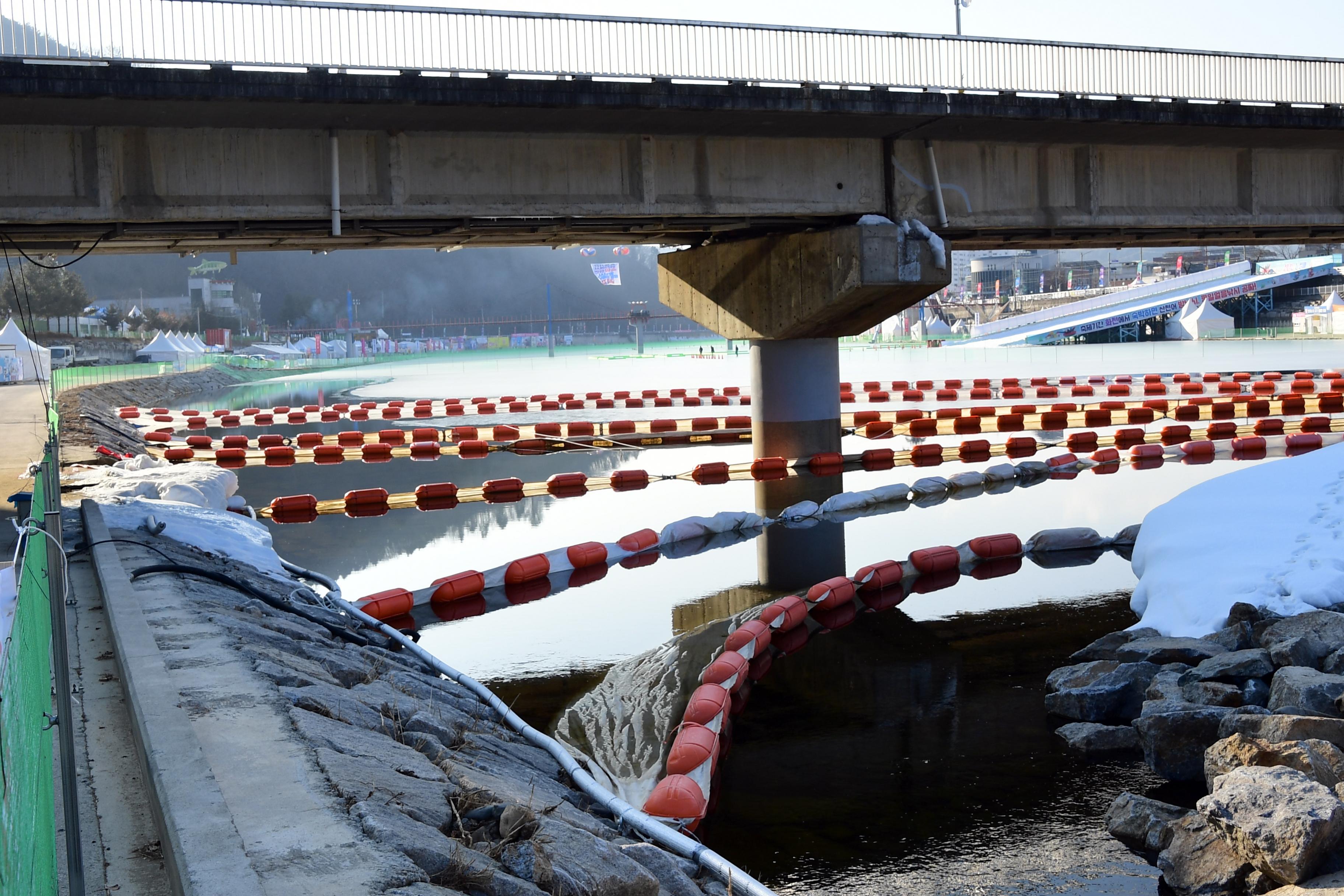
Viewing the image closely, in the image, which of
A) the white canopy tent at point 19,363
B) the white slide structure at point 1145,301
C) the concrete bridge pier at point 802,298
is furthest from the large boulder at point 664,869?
the white slide structure at point 1145,301

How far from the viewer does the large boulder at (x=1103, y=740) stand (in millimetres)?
9125

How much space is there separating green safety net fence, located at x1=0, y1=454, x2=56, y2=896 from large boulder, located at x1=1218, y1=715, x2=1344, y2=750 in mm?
6925

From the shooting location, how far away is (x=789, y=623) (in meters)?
12.7

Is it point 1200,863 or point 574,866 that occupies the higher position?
point 574,866

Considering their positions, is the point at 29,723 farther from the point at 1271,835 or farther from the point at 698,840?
the point at 1271,835

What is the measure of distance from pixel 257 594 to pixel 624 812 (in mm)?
4992

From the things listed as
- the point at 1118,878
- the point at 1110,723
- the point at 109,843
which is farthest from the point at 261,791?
the point at 1110,723

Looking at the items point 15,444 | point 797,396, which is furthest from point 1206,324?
point 15,444

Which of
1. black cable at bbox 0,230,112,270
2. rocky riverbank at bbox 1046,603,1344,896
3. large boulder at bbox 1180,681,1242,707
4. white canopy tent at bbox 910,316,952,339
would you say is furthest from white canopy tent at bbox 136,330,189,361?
large boulder at bbox 1180,681,1242,707

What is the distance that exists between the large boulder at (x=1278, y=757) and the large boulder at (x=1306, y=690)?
0.91m

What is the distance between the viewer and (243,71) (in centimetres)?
1606

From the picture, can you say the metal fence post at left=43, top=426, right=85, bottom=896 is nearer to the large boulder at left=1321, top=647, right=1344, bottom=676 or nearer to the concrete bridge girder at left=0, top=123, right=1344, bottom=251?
the large boulder at left=1321, top=647, right=1344, bottom=676

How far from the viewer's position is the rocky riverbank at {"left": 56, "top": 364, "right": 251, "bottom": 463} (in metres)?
25.2

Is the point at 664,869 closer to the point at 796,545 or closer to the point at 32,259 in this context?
the point at 796,545
